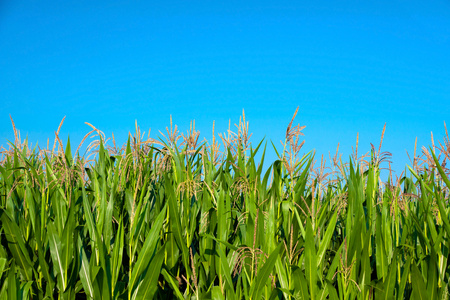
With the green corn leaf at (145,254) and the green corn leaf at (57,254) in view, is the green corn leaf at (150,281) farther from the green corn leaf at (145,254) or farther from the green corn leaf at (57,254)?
the green corn leaf at (57,254)

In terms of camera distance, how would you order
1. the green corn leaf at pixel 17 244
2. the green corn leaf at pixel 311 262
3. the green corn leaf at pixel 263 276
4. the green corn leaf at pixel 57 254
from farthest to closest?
1. the green corn leaf at pixel 17 244
2. the green corn leaf at pixel 57 254
3. the green corn leaf at pixel 311 262
4. the green corn leaf at pixel 263 276

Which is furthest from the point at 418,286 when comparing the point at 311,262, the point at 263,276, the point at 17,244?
the point at 17,244

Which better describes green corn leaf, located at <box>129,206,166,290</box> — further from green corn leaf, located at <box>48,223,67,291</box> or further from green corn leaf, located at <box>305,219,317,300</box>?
green corn leaf, located at <box>305,219,317,300</box>

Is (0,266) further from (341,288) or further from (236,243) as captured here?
(341,288)

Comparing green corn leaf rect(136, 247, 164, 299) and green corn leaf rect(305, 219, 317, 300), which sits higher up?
green corn leaf rect(305, 219, 317, 300)

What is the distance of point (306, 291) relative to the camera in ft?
6.29

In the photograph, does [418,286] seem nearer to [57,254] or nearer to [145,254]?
[145,254]

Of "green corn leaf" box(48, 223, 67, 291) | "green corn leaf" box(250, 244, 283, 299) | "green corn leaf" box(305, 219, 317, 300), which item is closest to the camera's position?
"green corn leaf" box(250, 244, 283, 299)

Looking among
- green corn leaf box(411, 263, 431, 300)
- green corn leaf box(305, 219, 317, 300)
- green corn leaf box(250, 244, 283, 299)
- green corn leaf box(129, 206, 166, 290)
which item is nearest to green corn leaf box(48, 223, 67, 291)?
green corn leaf box(129, 206, 166, 290)

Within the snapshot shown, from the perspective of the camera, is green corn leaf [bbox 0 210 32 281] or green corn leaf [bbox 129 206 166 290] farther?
green corn leaf [bbox 0 210 32 281]

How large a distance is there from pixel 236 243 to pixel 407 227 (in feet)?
4.52

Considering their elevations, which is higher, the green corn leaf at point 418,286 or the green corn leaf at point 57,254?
the green corn leaf at point 418,286

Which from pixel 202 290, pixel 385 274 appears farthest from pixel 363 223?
pixel 202 290

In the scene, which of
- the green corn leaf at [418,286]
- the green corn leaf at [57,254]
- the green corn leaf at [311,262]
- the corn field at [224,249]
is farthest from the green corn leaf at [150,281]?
the green corn leaf at [418,286]
